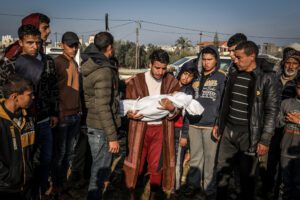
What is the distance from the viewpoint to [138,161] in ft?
11.3

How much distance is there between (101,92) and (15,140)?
0.90 m

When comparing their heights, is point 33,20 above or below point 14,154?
above

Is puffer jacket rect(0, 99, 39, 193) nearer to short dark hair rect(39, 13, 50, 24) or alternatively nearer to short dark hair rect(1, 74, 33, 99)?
short dark hair rect(1, 74, 33, 99)

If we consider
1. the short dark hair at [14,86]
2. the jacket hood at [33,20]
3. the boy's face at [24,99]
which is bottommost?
the boy's face at [24,99]

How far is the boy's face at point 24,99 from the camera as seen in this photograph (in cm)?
252

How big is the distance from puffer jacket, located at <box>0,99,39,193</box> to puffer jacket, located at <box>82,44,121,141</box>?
696 mm

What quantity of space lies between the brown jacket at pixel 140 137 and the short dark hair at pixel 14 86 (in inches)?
50.4

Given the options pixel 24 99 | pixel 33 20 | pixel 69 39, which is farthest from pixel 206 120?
pixel 33 20

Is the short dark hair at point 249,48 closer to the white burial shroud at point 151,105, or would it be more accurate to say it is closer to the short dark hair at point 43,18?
the white burial shroud at point 151,105

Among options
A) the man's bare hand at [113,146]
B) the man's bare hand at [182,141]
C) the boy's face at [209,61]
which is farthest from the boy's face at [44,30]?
the man's bare hand at [182,141]

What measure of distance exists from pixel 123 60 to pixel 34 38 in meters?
46.4

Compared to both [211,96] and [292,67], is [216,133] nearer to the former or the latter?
[211,96]

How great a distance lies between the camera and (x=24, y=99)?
2.56 meters

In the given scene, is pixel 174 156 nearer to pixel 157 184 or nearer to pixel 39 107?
pixel 157 184
